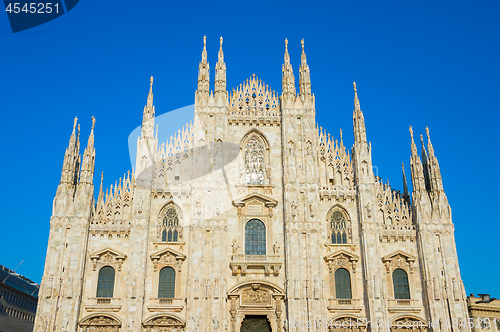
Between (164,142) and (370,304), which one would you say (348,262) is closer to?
(370,304)

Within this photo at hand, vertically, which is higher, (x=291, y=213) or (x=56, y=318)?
(x=291, y=213)

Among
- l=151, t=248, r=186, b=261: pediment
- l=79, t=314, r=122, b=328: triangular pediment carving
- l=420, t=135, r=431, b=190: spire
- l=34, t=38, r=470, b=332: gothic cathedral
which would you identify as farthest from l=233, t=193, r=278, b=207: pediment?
l=420, t=135, r=431, b=190: spire

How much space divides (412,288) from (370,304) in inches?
129

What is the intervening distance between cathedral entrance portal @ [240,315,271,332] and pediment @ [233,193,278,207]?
7202 millimetres

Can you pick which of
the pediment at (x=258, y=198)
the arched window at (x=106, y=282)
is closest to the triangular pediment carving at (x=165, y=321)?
the arched window at (x=106, y=282)

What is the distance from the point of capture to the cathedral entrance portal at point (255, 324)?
105ft

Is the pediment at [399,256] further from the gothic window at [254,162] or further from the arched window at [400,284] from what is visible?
the gothic window at [254,162]

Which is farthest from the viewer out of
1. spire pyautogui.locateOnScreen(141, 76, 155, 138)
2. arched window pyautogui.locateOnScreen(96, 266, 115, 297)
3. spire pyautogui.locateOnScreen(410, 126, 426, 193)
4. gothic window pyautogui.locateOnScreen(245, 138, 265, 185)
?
gothic window pyautogui.locateOnScreen(245, 138, 265, 185)

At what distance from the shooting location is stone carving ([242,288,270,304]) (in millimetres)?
32344

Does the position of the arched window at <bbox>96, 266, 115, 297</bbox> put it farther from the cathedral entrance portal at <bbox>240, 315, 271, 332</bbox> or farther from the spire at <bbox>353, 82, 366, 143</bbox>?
the spire at <bbox>353, 82, 366, 143</bbox>

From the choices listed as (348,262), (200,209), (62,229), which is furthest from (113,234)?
(348,262)

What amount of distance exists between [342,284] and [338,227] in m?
3.75

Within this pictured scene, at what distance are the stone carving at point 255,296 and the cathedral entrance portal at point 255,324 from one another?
3.26 feet

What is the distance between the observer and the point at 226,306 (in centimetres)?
3192
